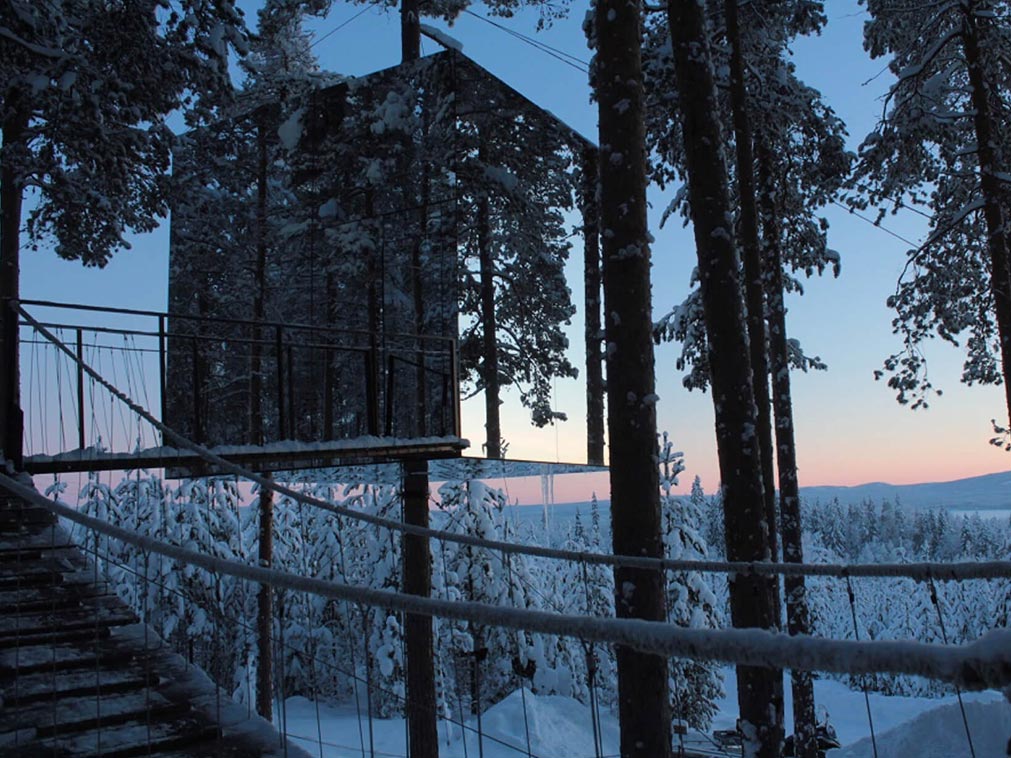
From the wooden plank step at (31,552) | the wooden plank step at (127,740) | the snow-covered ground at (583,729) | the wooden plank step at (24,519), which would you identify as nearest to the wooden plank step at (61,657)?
the wooden plank step at (127,740)

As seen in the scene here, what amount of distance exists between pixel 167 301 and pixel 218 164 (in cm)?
225

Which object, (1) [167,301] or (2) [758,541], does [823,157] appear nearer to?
(2) [758,541]

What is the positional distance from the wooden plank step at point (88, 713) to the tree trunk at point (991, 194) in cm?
1036

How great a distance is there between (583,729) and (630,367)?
18.5 metres

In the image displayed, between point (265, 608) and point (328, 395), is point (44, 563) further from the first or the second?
point (265, 608)

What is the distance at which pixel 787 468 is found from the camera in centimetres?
1169

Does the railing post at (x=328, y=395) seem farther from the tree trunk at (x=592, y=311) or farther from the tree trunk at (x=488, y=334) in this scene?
the tree trunk at (x=592, y=311)

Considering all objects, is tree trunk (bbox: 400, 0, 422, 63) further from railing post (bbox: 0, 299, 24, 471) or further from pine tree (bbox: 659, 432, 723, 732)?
pine tree (bbox: 659, 432, 723, 732)

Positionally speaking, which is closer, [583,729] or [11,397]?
[11,397]

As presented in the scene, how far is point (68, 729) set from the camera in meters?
3.94

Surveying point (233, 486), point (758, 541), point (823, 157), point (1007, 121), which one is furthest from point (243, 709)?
point (233, 486)

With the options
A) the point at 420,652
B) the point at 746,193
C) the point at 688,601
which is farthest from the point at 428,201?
the point at 688,601

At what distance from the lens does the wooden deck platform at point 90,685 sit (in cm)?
387

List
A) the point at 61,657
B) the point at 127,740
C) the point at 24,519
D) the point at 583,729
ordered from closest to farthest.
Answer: the point at 127,740 < the point at 61,657 < the point at 24,519 < the point at 583,729
